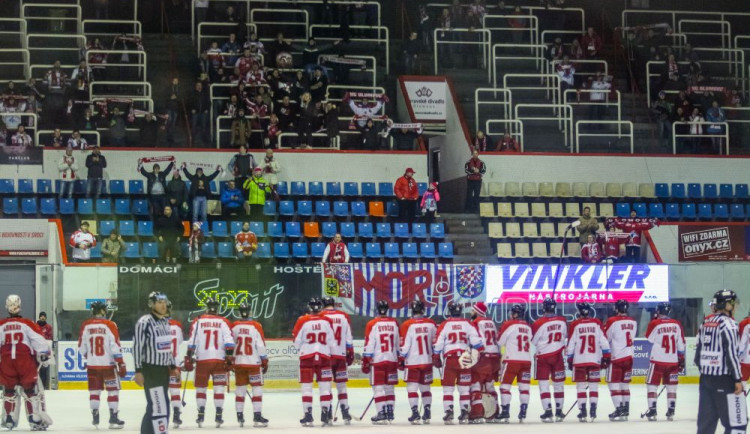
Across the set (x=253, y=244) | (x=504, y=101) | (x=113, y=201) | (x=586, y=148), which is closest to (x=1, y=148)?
(x=113, y=201)

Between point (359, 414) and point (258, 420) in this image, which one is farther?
point (359, 414)

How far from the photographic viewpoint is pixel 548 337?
19.2 metres

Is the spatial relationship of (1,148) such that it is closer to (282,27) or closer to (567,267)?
(282,27)

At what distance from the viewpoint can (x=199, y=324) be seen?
1892cm

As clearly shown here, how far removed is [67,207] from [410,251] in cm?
735

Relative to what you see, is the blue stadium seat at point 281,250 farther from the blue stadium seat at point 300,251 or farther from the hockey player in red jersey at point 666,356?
the hockey player in red jersey at point 666,356

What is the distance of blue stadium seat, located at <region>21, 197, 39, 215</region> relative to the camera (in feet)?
92.9

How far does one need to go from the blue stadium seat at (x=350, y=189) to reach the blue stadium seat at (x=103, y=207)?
527cm

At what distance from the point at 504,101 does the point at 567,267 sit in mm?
8156

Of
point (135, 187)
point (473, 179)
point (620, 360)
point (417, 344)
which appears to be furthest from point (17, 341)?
point (473, 179)

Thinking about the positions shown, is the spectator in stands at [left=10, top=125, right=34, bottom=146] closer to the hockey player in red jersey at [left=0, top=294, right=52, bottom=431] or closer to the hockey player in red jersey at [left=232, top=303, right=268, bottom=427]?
the hockey player in red jersey at [left=0, top=294, right=52, bottom=431]

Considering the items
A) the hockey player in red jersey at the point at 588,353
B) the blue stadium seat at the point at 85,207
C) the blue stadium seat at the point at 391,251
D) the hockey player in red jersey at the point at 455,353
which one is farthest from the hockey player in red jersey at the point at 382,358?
the blue stadium seat at the point at 85,207

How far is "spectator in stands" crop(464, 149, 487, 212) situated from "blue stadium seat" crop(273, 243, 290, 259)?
4747mm

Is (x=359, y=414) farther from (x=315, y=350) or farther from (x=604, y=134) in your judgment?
(x=604, y=134)
